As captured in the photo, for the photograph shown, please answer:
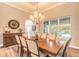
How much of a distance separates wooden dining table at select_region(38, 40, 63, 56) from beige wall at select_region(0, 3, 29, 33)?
1.63 ft

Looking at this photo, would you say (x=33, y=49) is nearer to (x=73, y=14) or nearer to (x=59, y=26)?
(x=59, y=26)

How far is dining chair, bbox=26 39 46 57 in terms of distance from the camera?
2.02 m

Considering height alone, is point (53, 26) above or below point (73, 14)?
below

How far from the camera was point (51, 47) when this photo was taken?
2.03 metres

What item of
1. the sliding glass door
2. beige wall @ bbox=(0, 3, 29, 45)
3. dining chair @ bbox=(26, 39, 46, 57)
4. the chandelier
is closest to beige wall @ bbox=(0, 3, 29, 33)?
beige wall @ bbox=(0, 3, 29, 45)

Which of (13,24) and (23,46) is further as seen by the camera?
(23,46)

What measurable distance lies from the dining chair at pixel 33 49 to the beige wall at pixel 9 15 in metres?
0.34

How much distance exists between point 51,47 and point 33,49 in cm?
35

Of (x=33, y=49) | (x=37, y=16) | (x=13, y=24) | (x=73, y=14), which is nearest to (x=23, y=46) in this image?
(x=33, y=49)

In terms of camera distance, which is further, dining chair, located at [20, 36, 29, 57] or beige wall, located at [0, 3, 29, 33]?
dining chair, located at [20, 36, 29, 57]

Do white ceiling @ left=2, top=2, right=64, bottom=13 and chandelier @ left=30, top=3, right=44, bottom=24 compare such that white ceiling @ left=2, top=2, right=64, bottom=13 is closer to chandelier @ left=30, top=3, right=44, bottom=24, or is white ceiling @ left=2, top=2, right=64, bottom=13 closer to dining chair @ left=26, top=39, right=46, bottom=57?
chandelier @ left=30, top=3, right=44, bottom=24

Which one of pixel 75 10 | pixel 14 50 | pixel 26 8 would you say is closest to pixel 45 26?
pixel 26 8

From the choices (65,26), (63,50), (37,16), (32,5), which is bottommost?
(63,50)

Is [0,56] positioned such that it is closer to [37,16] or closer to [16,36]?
[16,36]
